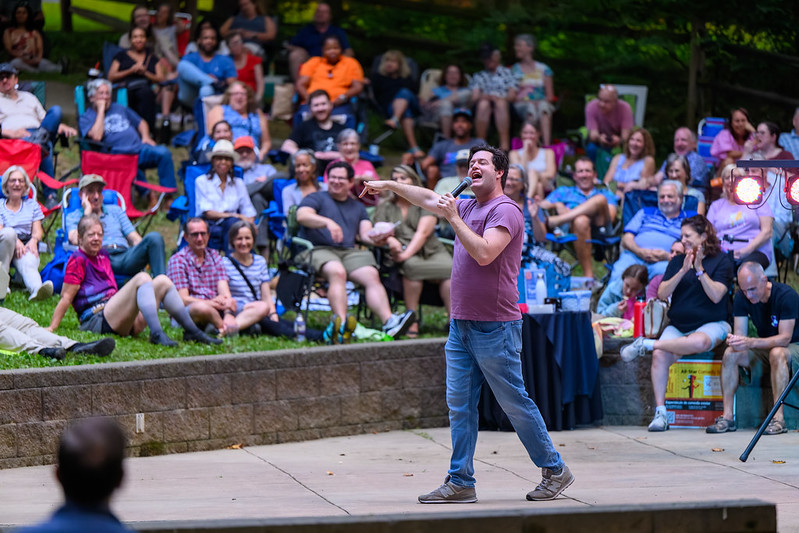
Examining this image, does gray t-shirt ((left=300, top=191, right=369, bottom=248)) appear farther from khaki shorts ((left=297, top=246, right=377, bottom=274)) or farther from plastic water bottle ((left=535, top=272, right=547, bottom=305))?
plastic water bottle ((left=535, top=272, right=547, bottom=305))

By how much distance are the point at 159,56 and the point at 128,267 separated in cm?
564

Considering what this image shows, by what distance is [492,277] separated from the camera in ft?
19.3

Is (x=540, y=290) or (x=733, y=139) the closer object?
(x=540, y=290)

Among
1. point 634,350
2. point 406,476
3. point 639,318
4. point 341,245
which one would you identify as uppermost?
point 341,245

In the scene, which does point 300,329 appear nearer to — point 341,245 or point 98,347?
point 341,245

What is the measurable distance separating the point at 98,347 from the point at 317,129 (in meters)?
5.11

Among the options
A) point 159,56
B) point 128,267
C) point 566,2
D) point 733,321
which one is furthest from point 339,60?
point 733,321

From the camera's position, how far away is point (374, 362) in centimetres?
869

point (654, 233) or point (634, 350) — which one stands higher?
point (654, 233)

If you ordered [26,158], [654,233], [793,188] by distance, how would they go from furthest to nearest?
[26,158] → [654,233] → [793,188]

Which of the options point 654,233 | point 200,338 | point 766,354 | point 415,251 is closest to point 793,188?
point 766,354

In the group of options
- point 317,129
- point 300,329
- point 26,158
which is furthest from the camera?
point 317,129

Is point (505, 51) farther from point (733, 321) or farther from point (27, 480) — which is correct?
point (27, 480)

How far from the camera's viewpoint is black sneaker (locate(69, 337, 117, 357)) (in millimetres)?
7934
